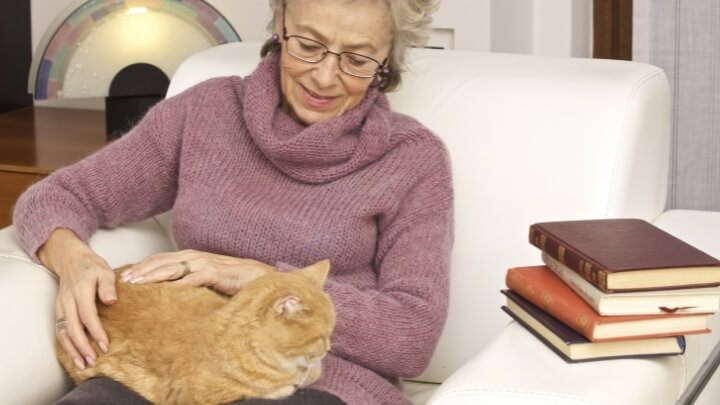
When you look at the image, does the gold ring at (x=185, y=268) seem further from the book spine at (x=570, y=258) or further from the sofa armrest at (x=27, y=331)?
the book spine at (x=570, y=258)

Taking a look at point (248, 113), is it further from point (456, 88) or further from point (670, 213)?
point (670, 213)

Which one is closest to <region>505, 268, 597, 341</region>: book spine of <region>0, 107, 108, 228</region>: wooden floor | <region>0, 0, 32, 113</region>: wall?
<region>0, 107, 108, 228</region>: wooden floor

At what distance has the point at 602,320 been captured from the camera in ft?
4.24

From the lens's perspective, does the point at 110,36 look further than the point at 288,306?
Yes

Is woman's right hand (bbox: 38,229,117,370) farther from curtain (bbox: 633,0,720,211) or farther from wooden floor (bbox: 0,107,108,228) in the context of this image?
curtain (bbox: 633,0,720,211)

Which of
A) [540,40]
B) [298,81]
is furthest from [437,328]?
[540,40]

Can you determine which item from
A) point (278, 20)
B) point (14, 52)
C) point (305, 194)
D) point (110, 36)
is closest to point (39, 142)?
point (110, 36)

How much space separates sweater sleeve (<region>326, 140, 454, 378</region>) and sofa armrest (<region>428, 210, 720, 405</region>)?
138 millimetres

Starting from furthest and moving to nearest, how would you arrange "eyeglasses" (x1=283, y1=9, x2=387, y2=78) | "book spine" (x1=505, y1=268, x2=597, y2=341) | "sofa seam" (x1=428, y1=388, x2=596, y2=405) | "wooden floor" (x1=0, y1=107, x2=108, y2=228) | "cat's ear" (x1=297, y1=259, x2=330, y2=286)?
1. "wooden floor" (x1=0, y1=107, x2=108, y2=228)
2. "eyeglasses" (x1=283, y1=9, x2=387, y2=78)
3. "cat's ear" (x1=297, y1=259, x2=330, y2=286)
4. "book spine" (x1=505, y1=268, x2=597, y2=341)
5. "sofa seam" (x1=428, y1=388, x2=596, y2=405)

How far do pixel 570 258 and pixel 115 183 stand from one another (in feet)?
2.39

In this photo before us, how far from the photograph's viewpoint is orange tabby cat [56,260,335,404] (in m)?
1.31

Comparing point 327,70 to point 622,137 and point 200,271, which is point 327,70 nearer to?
point 200,271

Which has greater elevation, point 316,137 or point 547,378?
point 316,137

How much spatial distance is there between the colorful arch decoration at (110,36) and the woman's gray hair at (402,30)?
2.22 ft
